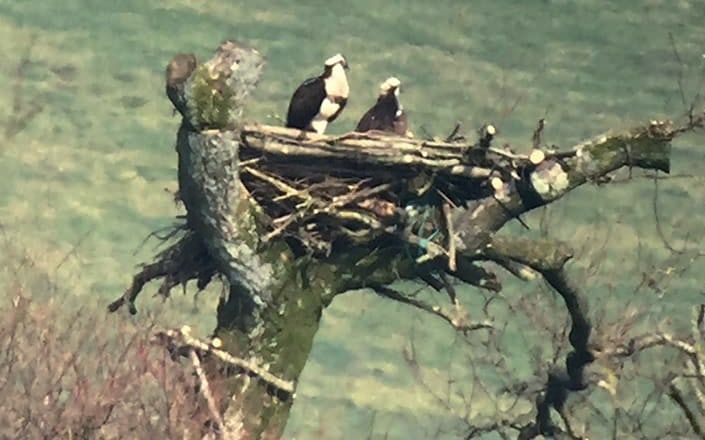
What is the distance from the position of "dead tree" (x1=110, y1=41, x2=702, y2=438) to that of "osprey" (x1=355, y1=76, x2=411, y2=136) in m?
0.97

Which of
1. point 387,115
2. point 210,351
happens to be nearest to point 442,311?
point 210,351

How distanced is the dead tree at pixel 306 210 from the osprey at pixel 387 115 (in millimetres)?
967

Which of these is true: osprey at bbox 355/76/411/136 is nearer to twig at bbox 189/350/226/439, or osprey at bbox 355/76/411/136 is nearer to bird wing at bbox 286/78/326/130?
bird wing at bbox 286/78/326/130

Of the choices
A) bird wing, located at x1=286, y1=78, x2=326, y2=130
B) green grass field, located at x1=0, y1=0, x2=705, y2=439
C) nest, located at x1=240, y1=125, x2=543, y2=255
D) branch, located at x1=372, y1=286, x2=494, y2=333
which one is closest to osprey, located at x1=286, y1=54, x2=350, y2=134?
bird wing, located at x1=286, y1=78, x2=326, y2=130

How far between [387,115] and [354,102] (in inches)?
467

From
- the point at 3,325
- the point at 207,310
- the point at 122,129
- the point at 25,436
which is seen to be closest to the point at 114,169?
the point at 122,129

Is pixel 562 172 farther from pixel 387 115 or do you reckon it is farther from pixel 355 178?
pixel 387 115

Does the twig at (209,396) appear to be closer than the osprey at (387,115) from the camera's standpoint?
Yes

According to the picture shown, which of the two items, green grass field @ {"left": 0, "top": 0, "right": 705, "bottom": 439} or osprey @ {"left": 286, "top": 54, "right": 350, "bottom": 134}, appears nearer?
osprey @ {"left": 286, "top": 54, "right": 350, "bottom": 134}

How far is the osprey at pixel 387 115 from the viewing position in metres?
6.95

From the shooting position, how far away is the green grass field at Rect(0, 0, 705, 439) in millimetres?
19219

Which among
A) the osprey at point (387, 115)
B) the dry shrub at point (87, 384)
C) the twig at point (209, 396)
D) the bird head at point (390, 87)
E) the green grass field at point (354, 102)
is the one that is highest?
the bird head at point (390, 87)

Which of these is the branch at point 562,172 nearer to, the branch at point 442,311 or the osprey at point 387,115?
the branch at point 442,311

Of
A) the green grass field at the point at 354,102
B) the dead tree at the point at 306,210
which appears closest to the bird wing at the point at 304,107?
the dead tree at the point at 306,210
